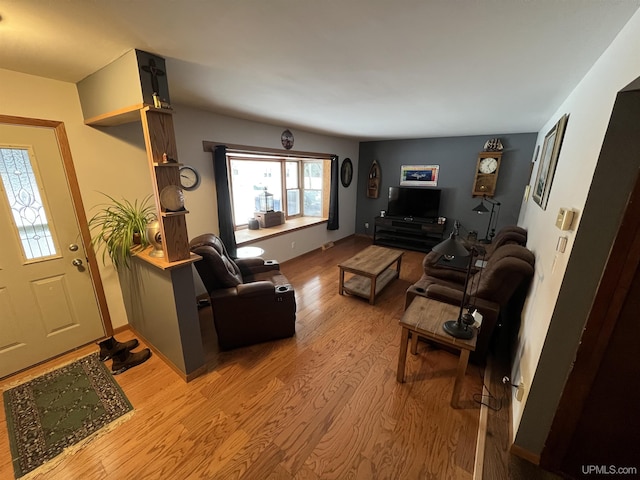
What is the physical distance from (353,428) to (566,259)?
1.57 m

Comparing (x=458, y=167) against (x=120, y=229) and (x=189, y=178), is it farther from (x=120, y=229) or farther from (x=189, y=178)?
(x=120, y=229)

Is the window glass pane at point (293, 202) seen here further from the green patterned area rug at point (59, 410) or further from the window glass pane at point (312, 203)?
the green patterned area rug at point (59, 410)

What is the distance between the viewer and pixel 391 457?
1.47 m

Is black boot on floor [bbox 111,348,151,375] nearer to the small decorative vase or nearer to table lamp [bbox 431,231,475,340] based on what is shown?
the small decorative vase

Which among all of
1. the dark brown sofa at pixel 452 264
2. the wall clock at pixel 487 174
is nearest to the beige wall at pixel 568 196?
the dark brown sofa at pixel 452 264

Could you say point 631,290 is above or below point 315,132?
below

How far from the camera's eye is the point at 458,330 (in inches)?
65.1

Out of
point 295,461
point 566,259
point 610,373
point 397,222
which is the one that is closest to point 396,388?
point 295,461

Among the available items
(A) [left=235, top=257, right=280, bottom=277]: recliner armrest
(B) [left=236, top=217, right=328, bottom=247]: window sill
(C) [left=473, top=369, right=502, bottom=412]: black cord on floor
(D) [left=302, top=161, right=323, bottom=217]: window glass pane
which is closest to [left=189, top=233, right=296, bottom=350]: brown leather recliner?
(A) [left=235, top=257, right=280, bottom=277]: recliner armrest

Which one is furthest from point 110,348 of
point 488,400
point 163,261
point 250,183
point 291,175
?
point 291,175

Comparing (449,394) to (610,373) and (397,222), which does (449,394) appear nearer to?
(610,373)

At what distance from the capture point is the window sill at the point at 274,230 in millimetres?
3752

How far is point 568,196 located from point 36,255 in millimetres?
3802

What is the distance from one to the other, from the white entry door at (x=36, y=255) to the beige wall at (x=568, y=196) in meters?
3.43
